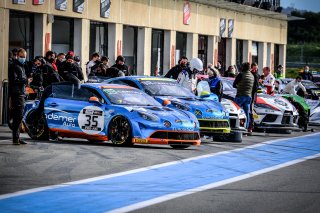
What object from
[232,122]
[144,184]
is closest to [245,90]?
[232,122]

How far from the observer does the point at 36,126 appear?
1869 cm

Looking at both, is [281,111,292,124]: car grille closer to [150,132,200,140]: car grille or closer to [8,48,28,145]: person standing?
[150,132,200,140]: car grille

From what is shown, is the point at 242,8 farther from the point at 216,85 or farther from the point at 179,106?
the point at 179,106

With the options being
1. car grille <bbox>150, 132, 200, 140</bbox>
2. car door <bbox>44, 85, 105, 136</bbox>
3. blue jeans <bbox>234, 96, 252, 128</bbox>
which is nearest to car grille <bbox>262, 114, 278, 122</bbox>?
blue jeans <bbox>234, 96, 252, 128</bbox>

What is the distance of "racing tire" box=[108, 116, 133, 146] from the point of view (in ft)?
56.8

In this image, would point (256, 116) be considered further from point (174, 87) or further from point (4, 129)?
point (4, 129)

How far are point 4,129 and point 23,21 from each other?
5.64 m

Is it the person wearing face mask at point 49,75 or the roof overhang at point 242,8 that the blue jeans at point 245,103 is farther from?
the roof overhang at point 242,8

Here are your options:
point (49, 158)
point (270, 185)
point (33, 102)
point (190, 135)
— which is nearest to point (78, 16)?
point (33, 102)

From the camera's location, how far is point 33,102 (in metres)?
19.0

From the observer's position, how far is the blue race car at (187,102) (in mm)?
19594

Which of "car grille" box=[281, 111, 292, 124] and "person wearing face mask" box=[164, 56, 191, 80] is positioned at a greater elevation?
"person wearing face mask" box=[164, 56, 191, 80]

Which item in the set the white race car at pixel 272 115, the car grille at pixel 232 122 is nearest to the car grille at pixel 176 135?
the car grille at pixel 232 122

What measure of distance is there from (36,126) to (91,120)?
1.51 m
